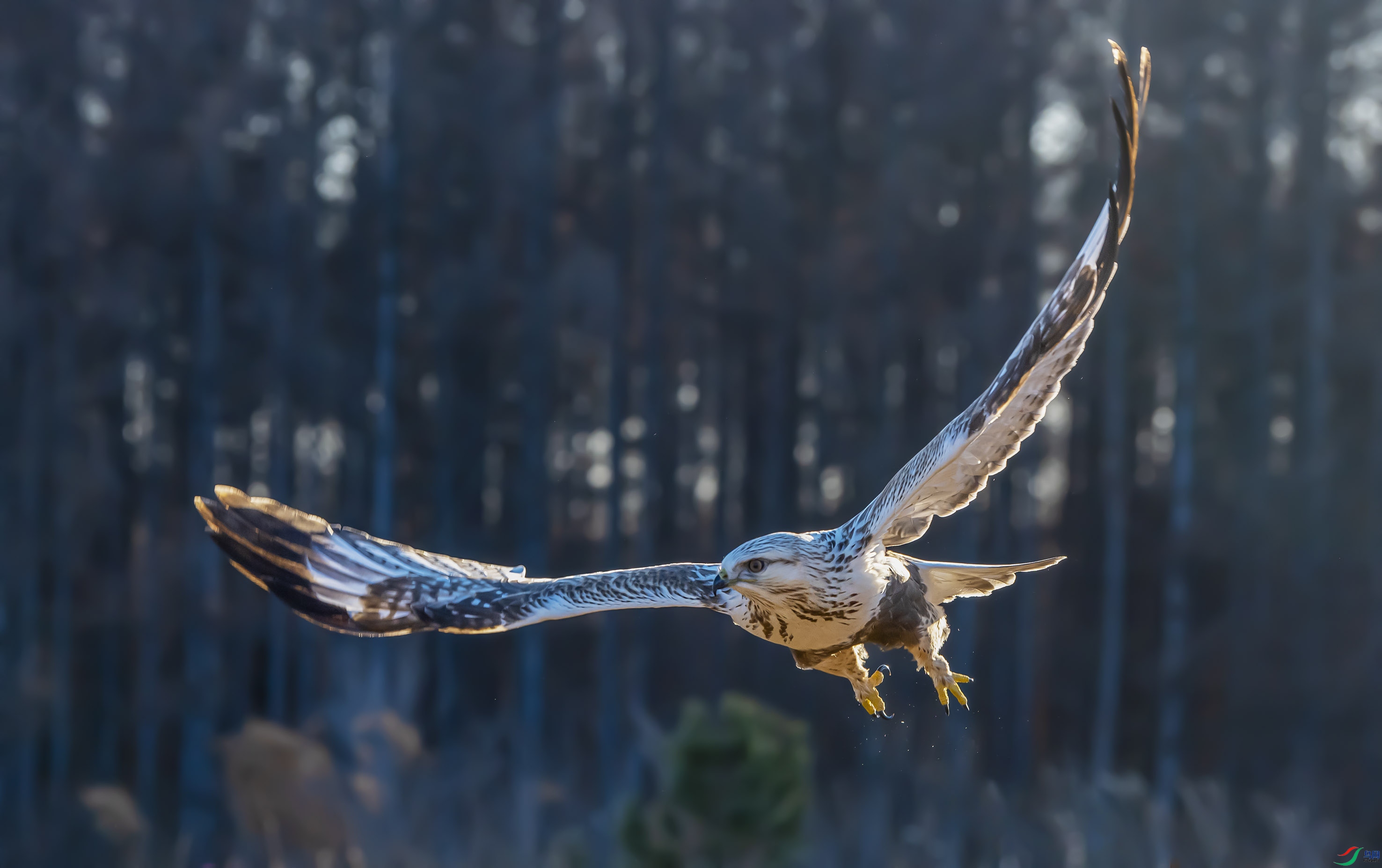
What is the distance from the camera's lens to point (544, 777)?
13883mm

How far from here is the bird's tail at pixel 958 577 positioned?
556 cm

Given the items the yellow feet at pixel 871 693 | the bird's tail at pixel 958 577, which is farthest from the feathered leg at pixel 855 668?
the bird's tail at pixel 958 577

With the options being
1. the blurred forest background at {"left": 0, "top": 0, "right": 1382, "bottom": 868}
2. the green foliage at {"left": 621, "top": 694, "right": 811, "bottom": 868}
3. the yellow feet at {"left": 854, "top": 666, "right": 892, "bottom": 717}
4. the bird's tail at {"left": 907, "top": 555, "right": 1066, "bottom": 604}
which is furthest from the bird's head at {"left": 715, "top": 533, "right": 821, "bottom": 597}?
the blurred forest background at {"left": 0, "top": 0, "right": 1382, "bottom": 868}

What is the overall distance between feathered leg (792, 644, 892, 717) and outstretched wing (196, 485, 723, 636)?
1.69 feet

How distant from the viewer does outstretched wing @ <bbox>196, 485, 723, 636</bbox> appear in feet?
18.3

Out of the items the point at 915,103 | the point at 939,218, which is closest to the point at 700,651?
the point at 939,218

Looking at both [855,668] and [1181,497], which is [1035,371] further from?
[1181,497]

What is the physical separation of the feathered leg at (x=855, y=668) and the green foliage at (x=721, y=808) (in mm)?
3684

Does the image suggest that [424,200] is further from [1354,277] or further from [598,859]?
[1354,277]

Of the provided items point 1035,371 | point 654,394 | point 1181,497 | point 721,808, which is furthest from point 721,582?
point 1181,497

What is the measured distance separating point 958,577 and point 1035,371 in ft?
4.64

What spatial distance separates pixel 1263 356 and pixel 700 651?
6.49 metres

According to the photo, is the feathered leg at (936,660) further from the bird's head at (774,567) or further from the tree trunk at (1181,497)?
the tree trunk at (1181,497)

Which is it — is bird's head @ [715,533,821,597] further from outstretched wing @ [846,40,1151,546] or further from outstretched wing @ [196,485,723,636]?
outstretched wing @ [196,485,723,636]
